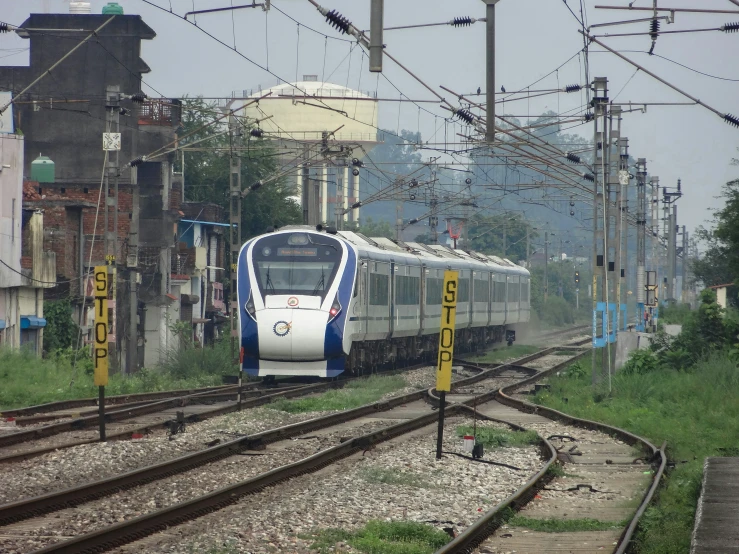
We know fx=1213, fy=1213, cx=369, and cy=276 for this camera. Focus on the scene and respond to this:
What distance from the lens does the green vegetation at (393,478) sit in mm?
Answer: 12242

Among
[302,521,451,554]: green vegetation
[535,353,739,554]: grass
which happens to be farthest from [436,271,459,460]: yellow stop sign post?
[302,521,451,554]: green vegetation

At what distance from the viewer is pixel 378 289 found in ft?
91.0

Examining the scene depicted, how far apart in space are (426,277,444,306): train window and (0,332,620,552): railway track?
51.1ft

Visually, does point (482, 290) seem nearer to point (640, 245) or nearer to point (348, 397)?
point (640, 245)

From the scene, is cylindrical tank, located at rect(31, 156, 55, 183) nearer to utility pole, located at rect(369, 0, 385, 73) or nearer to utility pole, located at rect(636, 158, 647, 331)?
utility pole, located at rect(636, 158, 647, 331)

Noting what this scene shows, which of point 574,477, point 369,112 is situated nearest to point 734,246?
point 574,477

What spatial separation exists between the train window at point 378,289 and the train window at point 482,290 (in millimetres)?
11918

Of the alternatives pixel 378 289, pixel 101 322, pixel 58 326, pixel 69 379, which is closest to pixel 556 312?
pixel 58 326

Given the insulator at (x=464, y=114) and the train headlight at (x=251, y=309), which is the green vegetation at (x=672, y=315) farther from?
the train headlight at (x=251, y=309)

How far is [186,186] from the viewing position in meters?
58.8

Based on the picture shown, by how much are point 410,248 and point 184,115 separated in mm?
30306

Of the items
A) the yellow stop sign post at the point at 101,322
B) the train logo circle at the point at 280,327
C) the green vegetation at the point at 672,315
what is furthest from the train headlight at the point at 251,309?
the green vegetation at the point at 672,315

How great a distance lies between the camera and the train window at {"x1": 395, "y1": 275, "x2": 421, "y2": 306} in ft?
99.3

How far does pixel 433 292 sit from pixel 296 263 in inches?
440
